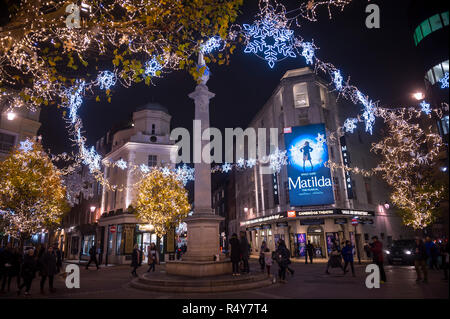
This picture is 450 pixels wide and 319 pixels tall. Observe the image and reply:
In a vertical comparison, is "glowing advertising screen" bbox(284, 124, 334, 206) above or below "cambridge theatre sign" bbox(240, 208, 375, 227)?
above

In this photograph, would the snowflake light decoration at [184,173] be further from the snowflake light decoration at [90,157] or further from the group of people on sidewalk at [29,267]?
the group of people on sidewalk at [29,267]

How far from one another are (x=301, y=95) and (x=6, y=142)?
3301 centimetres

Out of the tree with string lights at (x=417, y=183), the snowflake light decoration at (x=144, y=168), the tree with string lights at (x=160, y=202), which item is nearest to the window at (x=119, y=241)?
the tree with string lights at (x=160, y=202)

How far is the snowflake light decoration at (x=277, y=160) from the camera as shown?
31.7 metres

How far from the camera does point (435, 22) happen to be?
25.2 metres

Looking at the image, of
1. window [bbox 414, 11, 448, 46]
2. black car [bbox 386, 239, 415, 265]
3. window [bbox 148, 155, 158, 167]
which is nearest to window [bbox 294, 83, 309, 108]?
window [bbox 414, 11, 448, 46]

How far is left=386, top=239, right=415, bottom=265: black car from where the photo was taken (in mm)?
18958

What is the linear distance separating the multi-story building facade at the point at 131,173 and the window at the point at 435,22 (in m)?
27.7

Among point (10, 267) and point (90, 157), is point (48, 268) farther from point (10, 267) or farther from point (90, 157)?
point (90, 157)

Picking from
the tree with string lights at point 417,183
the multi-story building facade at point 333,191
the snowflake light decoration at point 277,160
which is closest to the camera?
the tree with string lights at point 417,183

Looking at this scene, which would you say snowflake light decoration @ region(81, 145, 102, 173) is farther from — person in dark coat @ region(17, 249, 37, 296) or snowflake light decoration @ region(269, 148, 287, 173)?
snowflake light decoration @ region(269, 148, 287, 173)

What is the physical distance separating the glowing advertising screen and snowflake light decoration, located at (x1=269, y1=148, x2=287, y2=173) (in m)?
0.92

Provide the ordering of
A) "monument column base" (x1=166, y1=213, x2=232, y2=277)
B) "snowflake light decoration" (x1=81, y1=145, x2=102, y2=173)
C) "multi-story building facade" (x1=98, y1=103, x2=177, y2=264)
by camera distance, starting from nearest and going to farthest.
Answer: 1. "monument column base" (x1=166, y1=213, x2=232, y2=277)
2. "snowflake light decoration" (x1=81, y1=145, x2=102, y2=173)
3. "multi-story building facade" (x1=98, y1=103, x2=177, y2=264)

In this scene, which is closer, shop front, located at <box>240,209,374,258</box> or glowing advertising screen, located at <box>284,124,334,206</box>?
shop front, located at <box>240,209,374,258</box>
